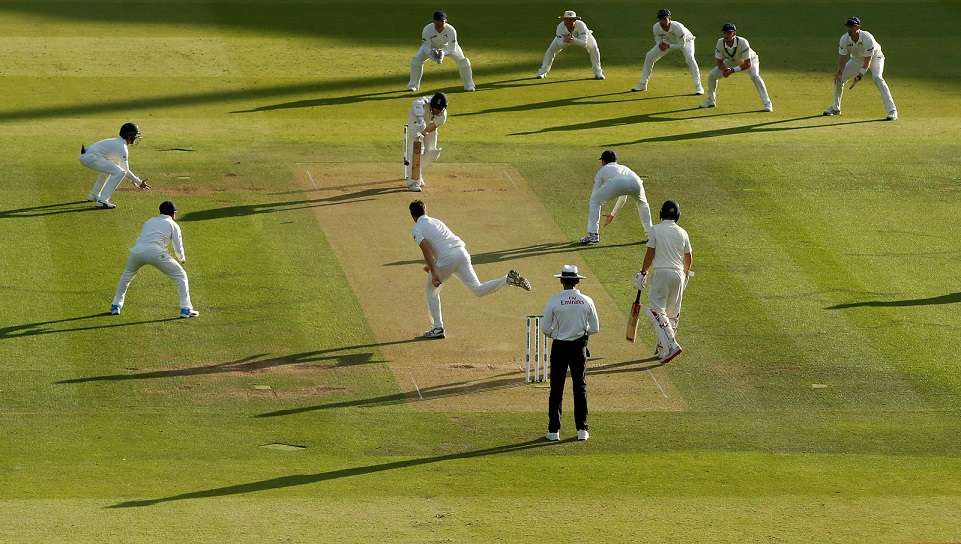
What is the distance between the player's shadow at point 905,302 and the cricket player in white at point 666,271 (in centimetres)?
369

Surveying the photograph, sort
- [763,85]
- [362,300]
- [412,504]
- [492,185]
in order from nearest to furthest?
[412,504], [362,300], [492,185], [763,85]

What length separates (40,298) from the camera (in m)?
23.5

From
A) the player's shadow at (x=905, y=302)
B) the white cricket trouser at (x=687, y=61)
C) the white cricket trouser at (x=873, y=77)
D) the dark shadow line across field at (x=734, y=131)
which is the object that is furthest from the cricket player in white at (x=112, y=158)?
the white cricket trouser at (x=873, y=77)

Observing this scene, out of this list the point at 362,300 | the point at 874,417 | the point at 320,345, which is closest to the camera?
the point at 874,417

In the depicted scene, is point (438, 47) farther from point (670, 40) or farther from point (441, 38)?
point (670, 40)

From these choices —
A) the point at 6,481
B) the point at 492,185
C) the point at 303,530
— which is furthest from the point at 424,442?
the point at 492,185

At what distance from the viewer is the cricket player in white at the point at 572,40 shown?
3594 centimetres

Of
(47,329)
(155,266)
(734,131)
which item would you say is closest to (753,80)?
(734,131)

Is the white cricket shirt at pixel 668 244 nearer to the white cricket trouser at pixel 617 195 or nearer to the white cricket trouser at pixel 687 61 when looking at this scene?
the white cricket trouser at pixel 617 195

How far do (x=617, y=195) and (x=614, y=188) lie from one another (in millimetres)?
278

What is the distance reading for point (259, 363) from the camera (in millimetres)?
21594

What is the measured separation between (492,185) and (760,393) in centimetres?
1004

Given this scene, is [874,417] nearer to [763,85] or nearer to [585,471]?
[585,471]

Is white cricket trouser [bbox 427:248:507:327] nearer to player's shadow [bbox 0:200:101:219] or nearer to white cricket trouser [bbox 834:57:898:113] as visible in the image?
player's shadow [bbox 0:200:101:219]
